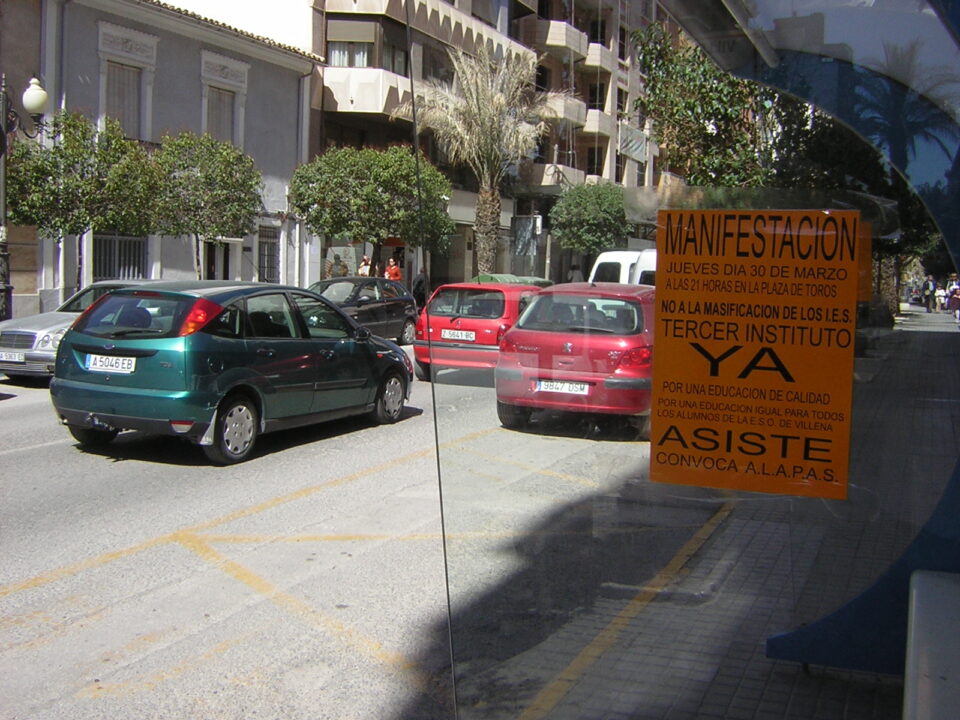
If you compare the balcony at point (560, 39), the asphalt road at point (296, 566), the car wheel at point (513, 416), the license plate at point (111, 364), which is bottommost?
the asphalt road at point (296, 566)

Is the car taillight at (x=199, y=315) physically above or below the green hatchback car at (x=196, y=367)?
above

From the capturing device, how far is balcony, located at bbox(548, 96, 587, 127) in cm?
304

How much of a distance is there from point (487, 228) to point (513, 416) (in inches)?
30.8

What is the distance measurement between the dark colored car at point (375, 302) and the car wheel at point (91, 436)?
9.80 m

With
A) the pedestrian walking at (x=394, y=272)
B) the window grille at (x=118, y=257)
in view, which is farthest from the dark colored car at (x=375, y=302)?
the window grille at (x=118, y=257)

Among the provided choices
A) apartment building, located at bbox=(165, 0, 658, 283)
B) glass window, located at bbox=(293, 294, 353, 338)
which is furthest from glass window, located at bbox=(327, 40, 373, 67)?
apartment building, located at bbox=(165, 0, 658, 283)

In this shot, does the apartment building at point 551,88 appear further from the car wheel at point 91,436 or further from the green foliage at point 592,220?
the car wheel at point 91,436

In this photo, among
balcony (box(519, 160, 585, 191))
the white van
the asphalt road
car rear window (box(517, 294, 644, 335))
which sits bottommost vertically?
the asphalt road

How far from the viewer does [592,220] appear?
9.27 feet

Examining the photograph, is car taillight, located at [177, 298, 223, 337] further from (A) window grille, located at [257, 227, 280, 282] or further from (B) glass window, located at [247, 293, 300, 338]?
(A) window grille, located at [257, 227, 280, 282]

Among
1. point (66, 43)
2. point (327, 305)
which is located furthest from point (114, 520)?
point (66, 43)

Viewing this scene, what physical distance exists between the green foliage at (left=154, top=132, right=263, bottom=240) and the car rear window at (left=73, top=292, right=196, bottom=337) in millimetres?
13034

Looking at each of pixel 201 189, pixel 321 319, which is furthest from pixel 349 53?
pixel 321 319

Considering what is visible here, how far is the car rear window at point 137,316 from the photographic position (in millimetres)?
8484
